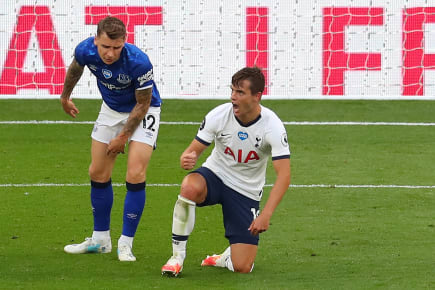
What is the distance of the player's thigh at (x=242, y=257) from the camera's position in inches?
291

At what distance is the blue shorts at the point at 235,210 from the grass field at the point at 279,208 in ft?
0.91

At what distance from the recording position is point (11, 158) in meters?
12.4

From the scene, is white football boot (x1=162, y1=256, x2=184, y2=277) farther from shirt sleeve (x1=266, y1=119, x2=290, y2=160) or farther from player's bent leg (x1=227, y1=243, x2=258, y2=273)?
shirt sleeve (x1=266, y1=119, x2=290, y2=160)

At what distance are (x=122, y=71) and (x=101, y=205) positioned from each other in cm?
117

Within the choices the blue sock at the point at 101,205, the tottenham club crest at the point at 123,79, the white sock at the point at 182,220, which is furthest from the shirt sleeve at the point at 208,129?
the blue sock at the point at 101,205

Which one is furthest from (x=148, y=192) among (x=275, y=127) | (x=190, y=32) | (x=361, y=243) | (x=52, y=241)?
(x=190, y=32)

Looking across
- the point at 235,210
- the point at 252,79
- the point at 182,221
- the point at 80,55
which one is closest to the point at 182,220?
the point at 182,221

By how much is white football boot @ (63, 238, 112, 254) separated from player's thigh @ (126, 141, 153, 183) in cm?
64

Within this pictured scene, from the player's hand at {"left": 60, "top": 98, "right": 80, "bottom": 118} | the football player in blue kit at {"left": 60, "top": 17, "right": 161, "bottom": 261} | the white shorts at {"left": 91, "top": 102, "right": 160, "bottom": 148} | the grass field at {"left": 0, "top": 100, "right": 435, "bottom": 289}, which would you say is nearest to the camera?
the grass field at {"left": 0, "top": 100, "right": 435, "bottom": 289}

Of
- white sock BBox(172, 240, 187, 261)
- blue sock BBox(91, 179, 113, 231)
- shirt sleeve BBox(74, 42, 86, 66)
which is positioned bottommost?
white sock BBox(172, 240, 187, 261)

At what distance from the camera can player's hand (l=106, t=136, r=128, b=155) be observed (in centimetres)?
772

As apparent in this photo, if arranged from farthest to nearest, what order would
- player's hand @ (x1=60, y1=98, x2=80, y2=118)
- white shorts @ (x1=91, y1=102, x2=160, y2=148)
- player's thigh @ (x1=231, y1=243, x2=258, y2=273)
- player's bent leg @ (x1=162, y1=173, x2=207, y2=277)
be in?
player's hand @ (x1=60, y1=98, x2=80, y2=118), white shorts @ (x1=91, y1=102, x2=160, y2=148), player's thigh @ (x1=231, y1=243, x2=258, y2=273), player's bent leg @ (x1=162, y1=173, x2=207, y2=277)

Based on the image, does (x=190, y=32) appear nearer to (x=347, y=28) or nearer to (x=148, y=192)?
(x=347, y=28)

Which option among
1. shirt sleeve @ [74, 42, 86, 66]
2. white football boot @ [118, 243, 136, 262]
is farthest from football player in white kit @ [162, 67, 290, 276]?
shirt sleeve @ [74, 42, 86, 66]
